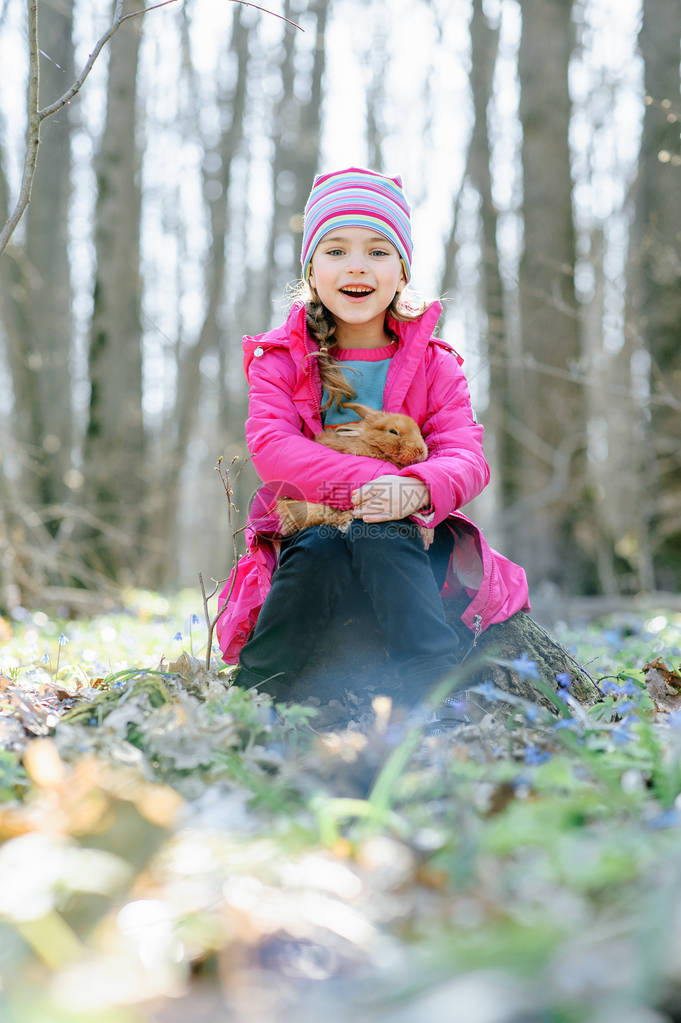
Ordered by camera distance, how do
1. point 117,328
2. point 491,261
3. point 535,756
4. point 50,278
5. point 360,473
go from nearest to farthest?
point 535,756 → point 360,473 → point 117,328 → point 491,261 → point 50,278

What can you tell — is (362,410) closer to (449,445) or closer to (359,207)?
(449,445)

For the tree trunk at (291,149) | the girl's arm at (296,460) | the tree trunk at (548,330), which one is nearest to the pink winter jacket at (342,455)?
the girl's arm at (296,460)

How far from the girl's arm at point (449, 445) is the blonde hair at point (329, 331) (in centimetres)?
18

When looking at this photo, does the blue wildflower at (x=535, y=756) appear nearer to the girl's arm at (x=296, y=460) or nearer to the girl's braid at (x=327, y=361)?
the girl's arm at (x=296, y=460)

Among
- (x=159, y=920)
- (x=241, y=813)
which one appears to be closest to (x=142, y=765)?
(x=241, y=813)

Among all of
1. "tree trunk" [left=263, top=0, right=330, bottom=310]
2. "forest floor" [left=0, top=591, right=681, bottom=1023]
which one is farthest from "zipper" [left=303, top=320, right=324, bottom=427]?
"tree trunk" [left=263, top=0, right=330, bottom=310]

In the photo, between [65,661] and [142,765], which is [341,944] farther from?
[65,661]

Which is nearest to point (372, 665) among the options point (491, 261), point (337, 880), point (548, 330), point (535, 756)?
point (535, 756)

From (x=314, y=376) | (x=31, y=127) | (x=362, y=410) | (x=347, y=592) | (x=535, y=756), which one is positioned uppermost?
(x=31, y=127)

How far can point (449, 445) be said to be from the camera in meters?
2.87

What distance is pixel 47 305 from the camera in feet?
35.1

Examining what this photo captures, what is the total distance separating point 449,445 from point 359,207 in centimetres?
87

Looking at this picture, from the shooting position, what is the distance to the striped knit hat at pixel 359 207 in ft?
9.36

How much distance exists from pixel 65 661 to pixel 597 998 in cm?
306
